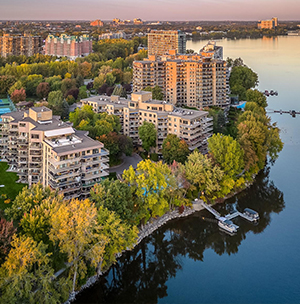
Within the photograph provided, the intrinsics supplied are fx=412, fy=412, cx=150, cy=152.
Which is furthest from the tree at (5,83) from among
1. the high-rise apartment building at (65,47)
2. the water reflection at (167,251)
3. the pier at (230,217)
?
the water reflection at (167,251)

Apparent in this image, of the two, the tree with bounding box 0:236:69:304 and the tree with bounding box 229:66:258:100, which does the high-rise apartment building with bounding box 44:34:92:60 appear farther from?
the tree with bounding box 0:236:69:304

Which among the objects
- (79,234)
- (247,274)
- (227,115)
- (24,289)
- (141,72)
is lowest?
(247,274)

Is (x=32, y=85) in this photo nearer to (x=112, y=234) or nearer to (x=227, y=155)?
(x=227, y=155)

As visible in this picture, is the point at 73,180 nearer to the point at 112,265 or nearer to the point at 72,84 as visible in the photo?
the point at 112,265

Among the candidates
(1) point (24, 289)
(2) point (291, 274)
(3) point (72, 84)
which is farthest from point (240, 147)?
(3) point (72, 84)

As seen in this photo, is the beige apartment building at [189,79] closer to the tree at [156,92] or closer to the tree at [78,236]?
the tree at [156,92]
